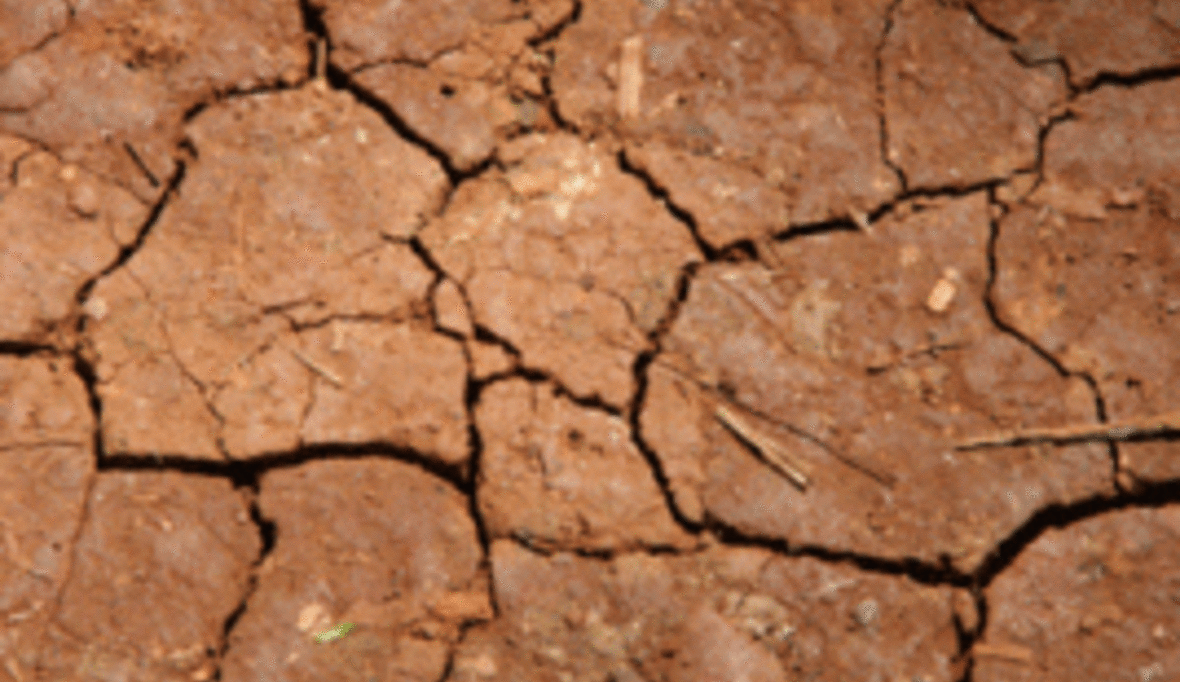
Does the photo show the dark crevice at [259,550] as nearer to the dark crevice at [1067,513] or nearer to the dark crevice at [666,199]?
the dark crevice at [666,199]

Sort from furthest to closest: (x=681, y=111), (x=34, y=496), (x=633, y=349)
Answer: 1. (x=681, y=111)
2. (x=633, y=349)
3. (x=34, y=496)

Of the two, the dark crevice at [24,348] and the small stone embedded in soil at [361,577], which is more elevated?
the dark crevice at [24,348]

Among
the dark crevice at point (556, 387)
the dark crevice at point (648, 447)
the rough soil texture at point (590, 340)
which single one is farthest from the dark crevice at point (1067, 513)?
the dark crevice at point (556, 387)

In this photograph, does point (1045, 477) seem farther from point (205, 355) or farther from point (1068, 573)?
point (205, 355)

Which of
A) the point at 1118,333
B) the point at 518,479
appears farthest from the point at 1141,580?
the point at 518,479

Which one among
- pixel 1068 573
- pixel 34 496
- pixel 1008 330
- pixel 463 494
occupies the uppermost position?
pixel 1008 330

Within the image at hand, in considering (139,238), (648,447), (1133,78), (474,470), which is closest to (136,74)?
(139,238)
